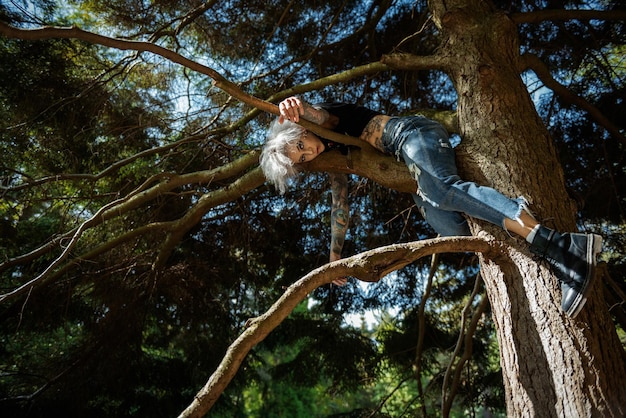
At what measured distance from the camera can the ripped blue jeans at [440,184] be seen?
7.14ft

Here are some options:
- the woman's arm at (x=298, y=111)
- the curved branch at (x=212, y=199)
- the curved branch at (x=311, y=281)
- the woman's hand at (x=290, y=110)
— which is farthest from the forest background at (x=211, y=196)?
the curved branch at (x=311, y=281)

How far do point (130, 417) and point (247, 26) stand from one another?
12.6ft

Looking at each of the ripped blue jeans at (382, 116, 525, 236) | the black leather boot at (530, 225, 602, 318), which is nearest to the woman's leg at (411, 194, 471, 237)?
the ripped blue jeans at (382, 116, 525, 236)

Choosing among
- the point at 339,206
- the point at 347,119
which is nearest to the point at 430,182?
the point at 347,119

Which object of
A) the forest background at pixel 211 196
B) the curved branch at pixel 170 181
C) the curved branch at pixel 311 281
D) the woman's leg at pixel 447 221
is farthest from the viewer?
the forest background at pixel 211 196

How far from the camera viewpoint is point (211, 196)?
3.47 metres

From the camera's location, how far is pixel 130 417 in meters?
4.66

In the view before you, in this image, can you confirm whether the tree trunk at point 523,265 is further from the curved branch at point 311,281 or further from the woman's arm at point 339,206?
the woman's arm at point 339,206

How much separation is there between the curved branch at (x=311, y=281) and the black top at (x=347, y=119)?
1.08m

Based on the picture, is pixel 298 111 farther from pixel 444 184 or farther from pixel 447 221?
pixel 447 221

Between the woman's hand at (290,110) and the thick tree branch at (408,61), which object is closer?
the woman's hand at (290,110)

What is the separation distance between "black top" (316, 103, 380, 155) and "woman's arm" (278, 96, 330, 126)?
Result: 0.30ft

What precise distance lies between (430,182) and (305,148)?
763mm

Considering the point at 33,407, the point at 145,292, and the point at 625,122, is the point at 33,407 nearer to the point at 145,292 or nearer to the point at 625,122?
the point at 145,292
